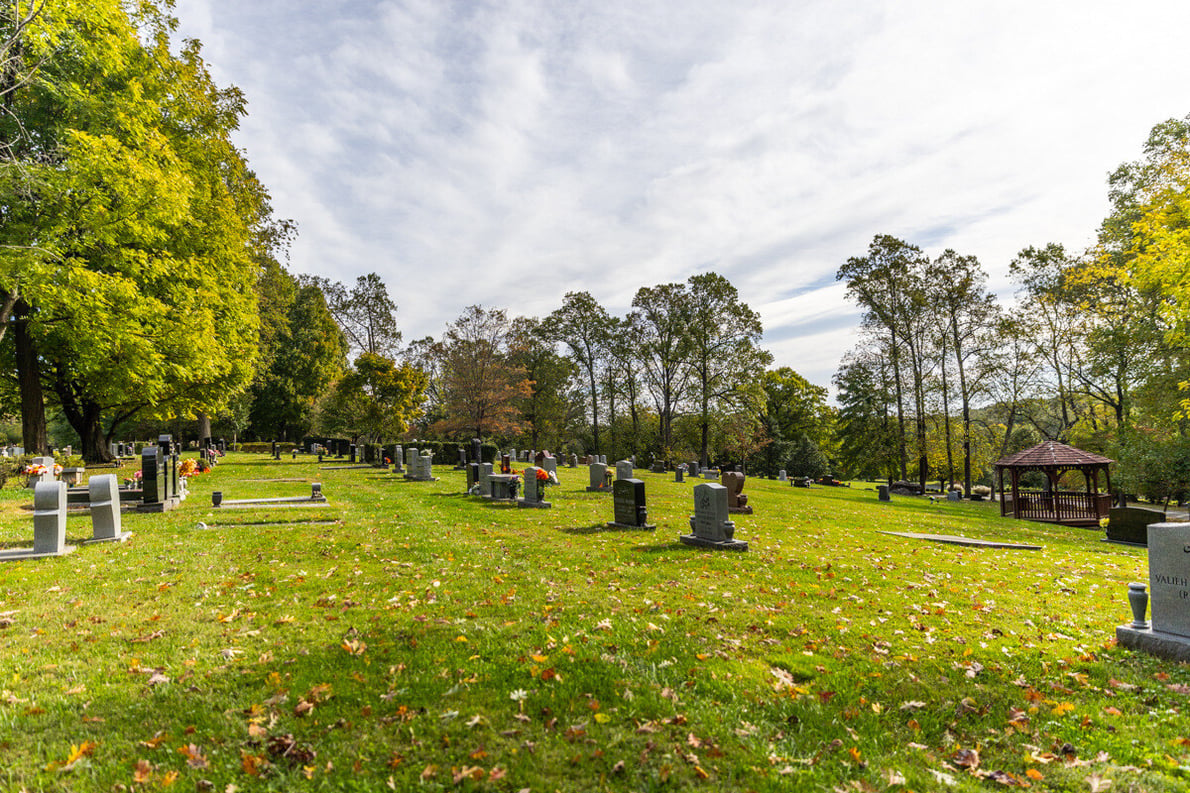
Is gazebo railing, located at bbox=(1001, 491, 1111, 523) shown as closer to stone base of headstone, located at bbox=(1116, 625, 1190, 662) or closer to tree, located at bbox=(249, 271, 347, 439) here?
stone base of headstone, located at bbox=(1116, 625, 1190, 662)

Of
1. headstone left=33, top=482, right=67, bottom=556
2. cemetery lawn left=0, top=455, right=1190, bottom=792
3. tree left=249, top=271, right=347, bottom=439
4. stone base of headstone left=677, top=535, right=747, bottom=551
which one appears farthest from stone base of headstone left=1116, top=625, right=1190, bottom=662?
tree left=249, top=271, right=347, bottom=439

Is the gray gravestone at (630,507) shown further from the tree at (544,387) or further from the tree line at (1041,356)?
the tree at (544,387)

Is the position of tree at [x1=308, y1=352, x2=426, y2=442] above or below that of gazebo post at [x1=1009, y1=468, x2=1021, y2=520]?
above

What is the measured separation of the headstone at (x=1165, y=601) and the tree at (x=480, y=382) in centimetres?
3547

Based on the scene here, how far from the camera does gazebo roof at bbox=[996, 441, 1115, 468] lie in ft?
69.7

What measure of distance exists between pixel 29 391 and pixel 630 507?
19386mm

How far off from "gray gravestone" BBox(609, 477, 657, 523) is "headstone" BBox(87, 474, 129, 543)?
9.24 meters

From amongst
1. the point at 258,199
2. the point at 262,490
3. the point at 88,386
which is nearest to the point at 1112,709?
the point at 262,490

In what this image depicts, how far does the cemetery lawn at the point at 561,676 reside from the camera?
3.43 m

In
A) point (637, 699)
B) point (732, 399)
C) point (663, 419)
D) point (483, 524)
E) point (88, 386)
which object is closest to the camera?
point (637, 699)

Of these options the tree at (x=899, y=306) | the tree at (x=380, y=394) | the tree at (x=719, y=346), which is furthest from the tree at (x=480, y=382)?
the tree at (x=899, y=306)

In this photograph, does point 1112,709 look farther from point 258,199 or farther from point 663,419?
point 663,419

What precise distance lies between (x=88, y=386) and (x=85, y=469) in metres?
3.02

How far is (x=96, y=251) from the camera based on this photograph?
15.8m
